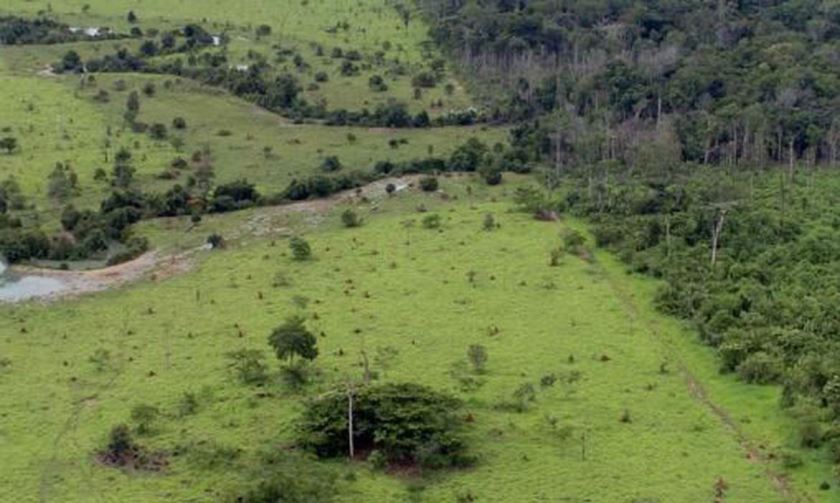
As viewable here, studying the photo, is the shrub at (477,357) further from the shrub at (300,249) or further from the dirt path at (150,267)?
the dirt path at (150,267)

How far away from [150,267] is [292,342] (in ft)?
55.1

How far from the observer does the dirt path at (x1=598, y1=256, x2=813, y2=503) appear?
41594 millimetres

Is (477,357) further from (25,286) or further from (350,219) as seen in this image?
(25,286)

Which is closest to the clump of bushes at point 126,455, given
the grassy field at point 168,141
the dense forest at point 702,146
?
the dense forest at point 702,146

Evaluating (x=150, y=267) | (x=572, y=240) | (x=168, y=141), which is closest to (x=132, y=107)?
(x=168, y=141)

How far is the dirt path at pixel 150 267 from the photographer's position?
60884 millimetres

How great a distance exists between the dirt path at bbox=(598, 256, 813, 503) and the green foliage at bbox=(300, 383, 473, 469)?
9111mm

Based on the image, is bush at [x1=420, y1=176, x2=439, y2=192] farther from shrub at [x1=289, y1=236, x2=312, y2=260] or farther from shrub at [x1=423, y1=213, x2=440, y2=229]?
shrub at [x1=289, y1=236, x2=312, y2=260]

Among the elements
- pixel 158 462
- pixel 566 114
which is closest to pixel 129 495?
pixel 158 462

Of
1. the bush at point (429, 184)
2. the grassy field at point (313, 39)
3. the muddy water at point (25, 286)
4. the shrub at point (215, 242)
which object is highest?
the grassy field at point (313, 39)

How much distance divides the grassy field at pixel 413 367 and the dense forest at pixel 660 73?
55.8 ft

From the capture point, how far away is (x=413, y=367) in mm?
50719

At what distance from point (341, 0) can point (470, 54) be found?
2702cm

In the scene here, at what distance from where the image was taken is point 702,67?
94312 mm
